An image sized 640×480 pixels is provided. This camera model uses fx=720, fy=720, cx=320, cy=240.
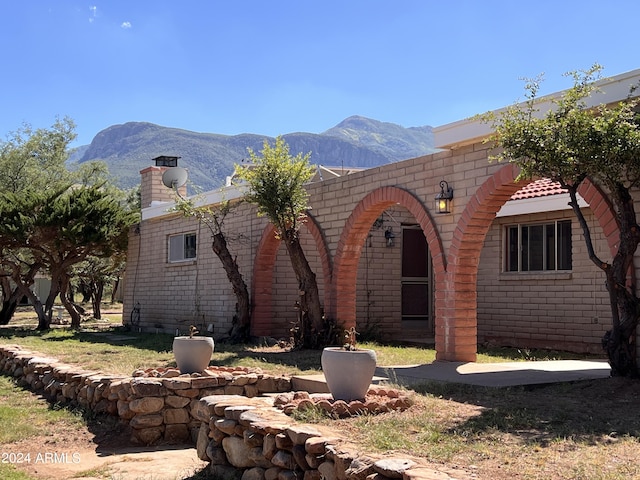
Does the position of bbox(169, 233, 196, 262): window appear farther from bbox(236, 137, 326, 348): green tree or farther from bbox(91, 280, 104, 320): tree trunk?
bbox(91, 280, 104, 320): tree trunk

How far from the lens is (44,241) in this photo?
18.8 metres

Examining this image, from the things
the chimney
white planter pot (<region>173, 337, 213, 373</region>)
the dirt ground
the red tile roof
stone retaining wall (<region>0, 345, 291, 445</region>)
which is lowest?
the dirt ground

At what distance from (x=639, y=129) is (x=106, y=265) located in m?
22.4

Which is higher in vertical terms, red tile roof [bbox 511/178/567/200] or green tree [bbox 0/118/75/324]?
green tree [bbox 0/118/75/324]

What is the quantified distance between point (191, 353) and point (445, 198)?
4591mm

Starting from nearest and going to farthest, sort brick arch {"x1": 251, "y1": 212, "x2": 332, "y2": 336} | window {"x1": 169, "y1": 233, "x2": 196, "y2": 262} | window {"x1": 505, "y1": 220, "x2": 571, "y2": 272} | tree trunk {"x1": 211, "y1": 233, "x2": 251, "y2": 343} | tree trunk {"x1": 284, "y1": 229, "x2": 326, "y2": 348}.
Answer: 1. tree trunk {"x1": 284, "y1": 229, "x2": 326, "y2": 348}
2. window {"x1": 505, "y1": 220, "x2": 571, "y2": 272}
3. tree trunk {"x1": 211, "y1": 233, "x2": 251, "y2": 343}
4. brick arch {"x1": 251, "y1": 212, "x2": 332, "y2": 336}
5. window {"x1": 169, "y1": 233, "x2": 196, "y2": 262}

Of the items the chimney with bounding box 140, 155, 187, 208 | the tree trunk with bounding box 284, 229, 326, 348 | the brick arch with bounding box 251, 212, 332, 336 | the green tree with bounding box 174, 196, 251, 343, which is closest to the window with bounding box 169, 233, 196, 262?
the chimney with bounding box 140, 155, 187, 208

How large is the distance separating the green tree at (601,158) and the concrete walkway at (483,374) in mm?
876

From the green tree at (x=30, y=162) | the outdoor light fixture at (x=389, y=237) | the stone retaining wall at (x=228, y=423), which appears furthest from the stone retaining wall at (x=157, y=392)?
the green tree at (x=30, y=162)

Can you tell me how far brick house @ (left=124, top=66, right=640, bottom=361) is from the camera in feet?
35.2

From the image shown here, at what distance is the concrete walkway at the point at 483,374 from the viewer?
8.23m

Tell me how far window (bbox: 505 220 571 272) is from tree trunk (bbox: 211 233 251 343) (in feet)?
18.4

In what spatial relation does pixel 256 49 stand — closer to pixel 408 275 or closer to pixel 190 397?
pixel 408 275

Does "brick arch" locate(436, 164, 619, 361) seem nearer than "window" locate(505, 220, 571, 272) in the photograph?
Yes
